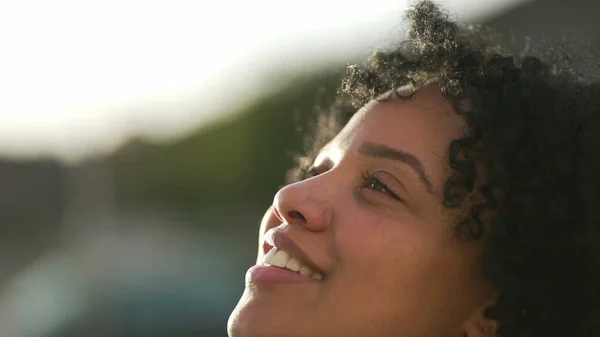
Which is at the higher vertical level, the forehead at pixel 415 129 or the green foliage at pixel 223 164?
the forehead at pixel 415 129

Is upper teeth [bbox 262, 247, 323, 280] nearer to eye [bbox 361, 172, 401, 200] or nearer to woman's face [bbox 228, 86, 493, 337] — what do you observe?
woman's face [bbox 228, 86, 493, 337]

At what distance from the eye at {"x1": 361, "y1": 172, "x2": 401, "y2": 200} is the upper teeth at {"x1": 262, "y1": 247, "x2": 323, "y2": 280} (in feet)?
0.96

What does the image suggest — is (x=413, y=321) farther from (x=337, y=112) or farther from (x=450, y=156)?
(x=337, y=112)

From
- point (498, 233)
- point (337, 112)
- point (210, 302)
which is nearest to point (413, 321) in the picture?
point (498, 233)

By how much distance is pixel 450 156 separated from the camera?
2.78 metres

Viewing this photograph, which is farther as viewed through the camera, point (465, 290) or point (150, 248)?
point (150, 248)

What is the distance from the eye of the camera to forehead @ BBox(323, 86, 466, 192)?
282 centimetres

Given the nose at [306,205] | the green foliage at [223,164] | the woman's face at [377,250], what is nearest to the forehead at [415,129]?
the woman's face at [377,250]

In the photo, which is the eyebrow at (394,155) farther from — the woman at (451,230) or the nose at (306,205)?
the nose at (306,205)

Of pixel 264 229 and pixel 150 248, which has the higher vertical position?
pixel 264 229

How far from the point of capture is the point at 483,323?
2855mm

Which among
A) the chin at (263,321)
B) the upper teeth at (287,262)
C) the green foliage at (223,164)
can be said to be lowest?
the green foliage at (223,164)

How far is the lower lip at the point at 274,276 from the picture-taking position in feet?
8.93

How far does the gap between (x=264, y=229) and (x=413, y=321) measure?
22.6 inches
